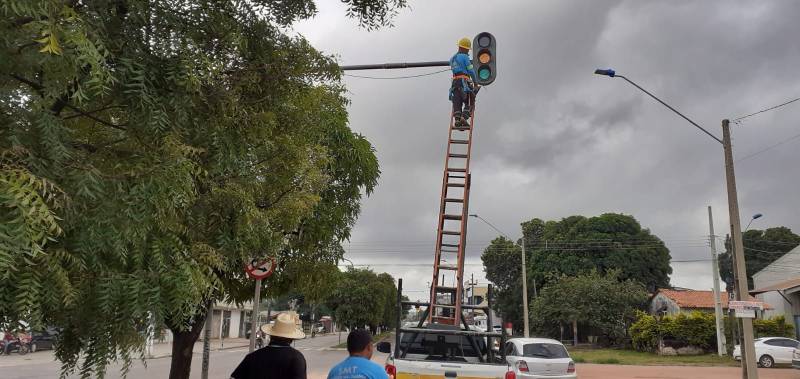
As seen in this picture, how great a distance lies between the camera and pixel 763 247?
68.5 meters

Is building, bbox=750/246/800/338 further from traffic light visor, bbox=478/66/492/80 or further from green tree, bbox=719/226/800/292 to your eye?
traffic light visor, bbox=478/66/492/80

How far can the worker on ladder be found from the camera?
10.4 metres

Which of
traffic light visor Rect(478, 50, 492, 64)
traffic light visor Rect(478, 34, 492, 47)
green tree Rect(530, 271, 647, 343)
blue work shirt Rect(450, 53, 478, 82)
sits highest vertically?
blue work shirt Rect(450, 53, 478, 82)

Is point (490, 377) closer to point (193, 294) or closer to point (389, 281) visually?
point (193, 294)

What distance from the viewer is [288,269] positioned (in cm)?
1014

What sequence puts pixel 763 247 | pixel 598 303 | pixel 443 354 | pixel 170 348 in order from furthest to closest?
pixel 763 247 → pixel 598 303 → pixel 170 348 → pixel 443 354

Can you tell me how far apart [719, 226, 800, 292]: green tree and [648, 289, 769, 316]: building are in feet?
72.4

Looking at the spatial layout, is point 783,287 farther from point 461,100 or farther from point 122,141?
point 122,141

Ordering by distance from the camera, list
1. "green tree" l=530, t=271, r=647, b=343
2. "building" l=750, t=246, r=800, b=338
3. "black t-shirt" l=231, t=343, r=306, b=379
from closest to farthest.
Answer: "black t-shirt" l=231, t=343, r=306, b=379 → "building" l=750, t=246, r=800, b=338 → "green tree" l=530, t=271, r=647, b=343

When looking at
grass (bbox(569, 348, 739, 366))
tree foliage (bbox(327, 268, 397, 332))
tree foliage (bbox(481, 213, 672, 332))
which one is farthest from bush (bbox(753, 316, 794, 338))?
tree foliage (bbox(327, 268, 397, 332))

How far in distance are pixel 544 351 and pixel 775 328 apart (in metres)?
22.8

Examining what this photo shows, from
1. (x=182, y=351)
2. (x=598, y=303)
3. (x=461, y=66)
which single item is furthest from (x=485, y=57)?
(x=598, y=303)

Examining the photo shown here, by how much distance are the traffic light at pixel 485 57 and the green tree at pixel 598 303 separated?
35574 mm

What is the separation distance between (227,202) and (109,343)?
2.08m
